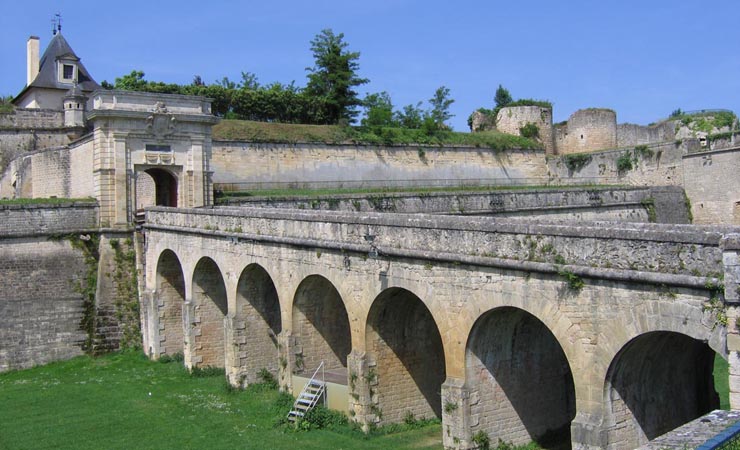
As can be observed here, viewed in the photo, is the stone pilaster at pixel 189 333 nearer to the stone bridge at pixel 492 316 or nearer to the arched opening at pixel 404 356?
the stone bridge at pixel 492 316

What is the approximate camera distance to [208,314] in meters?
22.2

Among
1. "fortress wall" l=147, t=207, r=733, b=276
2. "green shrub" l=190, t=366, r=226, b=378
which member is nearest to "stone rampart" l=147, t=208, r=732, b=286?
"fortress wall" l=147, t=207, r=733, b=276

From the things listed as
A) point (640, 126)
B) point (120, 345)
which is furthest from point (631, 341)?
point (640, 126)

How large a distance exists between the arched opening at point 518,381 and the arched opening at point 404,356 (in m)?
2.50

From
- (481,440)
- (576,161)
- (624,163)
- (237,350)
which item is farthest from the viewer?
(576,161)

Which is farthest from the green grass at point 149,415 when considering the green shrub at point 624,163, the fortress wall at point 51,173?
the green shrub at point 624,163

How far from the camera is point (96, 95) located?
2475cm

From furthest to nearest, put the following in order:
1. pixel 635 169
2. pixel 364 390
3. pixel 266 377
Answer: pixel 635 169 < pixel 266 377 < pixel 364 390

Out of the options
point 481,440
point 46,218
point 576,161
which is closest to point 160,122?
point 46,218

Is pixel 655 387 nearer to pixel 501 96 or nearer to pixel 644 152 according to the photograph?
pixel 644 152

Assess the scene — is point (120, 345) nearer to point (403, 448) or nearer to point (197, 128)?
point (197, 128)

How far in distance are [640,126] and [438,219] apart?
116 feet

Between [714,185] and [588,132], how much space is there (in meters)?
16.1

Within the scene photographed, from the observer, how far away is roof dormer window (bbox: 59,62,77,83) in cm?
4347
